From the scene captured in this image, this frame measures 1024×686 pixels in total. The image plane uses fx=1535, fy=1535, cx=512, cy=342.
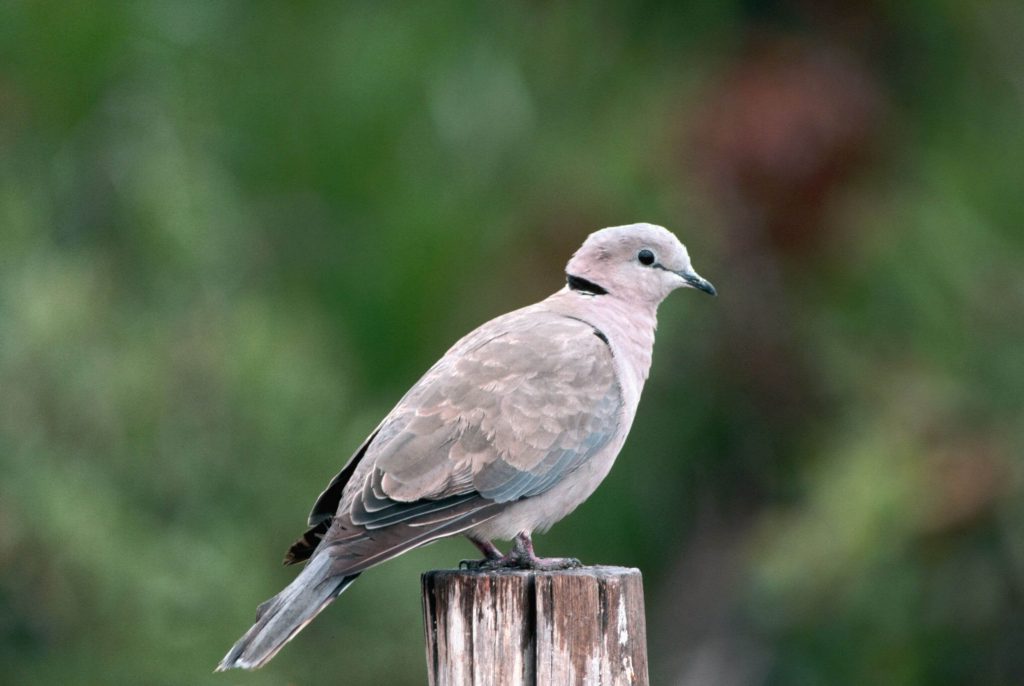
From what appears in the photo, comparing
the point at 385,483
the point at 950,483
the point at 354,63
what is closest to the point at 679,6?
the point at 354,63

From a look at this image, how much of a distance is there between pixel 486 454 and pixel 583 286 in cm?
102

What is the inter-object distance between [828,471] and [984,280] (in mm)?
1383

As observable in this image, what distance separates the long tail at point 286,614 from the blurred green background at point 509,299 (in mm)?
3257

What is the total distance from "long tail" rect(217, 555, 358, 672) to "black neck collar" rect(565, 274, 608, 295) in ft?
4.85

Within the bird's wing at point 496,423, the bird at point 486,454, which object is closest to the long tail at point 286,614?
the bird at point 486,454

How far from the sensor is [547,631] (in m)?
3.45

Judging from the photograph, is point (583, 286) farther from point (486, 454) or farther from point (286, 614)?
point (286, 614)

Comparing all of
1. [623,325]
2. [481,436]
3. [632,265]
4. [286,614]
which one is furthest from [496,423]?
[632,265]

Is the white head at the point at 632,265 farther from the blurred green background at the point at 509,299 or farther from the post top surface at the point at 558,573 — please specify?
the blurred green background at the point at 509,299

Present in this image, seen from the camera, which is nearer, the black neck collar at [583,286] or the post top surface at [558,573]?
the post top surface at [558,573]

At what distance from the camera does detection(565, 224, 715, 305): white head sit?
193 inches

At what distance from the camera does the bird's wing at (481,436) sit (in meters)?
3.94

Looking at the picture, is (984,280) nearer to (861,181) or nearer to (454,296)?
(861,181)

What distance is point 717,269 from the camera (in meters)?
8.91
